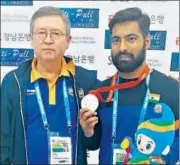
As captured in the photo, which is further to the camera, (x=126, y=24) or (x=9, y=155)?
(x=9, y=155)

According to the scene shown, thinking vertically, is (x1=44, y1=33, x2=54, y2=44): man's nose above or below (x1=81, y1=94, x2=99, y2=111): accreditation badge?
above

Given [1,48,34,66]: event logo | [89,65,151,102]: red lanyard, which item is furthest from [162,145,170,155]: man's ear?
[1,48,34,66]: event logo

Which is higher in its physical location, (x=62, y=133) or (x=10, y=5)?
(x=10, y=5)

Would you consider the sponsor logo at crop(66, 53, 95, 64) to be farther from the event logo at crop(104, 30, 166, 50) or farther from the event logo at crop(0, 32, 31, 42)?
the event logo at crop(0, 32, 31, 42)

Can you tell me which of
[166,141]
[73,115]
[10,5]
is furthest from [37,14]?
[166,141]

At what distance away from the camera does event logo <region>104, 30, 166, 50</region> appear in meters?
1.53

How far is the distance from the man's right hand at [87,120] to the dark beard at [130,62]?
0.89ft

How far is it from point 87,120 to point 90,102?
9 cm

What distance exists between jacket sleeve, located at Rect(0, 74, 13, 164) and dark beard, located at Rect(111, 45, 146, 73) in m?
0.56

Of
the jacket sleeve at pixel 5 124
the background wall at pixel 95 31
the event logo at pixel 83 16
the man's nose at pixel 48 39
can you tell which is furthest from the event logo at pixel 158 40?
the jacket sleeve at pixel 5 124

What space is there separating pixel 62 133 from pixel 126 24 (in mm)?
644

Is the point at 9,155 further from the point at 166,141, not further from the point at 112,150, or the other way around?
the point at 166,141

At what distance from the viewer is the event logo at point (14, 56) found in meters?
1.58

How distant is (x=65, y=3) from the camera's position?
153cm
